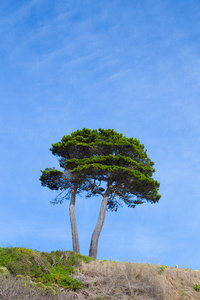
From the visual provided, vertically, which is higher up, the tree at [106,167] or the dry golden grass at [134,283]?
the tree at [106,167]

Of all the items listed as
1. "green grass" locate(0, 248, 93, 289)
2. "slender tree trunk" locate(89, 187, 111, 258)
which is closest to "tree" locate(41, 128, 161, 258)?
"slender tree trunk" locate(89, 187, 111, 258)

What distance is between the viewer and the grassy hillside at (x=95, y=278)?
966 cm

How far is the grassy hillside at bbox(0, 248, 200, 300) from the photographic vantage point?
31.7 ft

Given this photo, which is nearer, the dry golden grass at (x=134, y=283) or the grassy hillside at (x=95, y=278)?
the grassy hillside at (x=95, y=278)

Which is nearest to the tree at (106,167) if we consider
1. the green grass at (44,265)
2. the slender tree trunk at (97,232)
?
the slender tree trunk at (97,232)

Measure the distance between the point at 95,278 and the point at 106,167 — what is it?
11356 mm

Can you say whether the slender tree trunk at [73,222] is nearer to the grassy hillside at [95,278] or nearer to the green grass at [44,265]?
the green grass at [44,265]

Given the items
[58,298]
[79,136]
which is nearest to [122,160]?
[79,136]

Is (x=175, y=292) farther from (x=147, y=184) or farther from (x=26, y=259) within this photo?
(x=147, y=184)

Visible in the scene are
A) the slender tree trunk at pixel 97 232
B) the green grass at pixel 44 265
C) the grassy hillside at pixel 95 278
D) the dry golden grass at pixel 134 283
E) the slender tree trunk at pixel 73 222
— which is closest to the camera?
the grassy hillside at pixel 95 278

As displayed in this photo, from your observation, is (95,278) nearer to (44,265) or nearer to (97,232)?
(44,265)

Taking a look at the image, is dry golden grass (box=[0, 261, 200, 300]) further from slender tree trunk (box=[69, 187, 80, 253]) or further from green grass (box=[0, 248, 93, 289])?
slender tree trunk (box=[69, 187, 80, 253])

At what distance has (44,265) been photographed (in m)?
11.0

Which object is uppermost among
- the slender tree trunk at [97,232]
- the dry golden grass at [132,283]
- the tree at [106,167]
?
the tree at [106,167]
